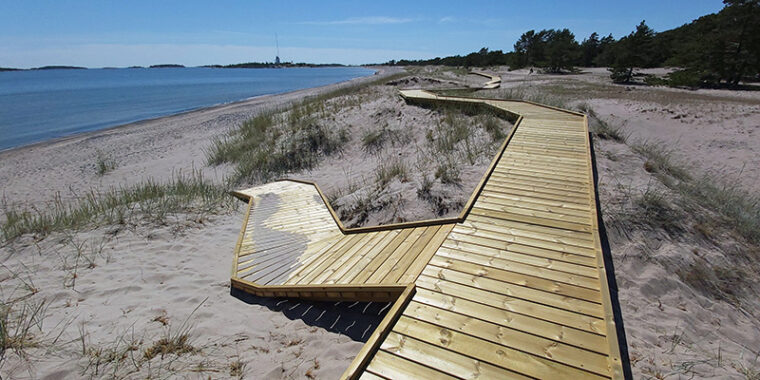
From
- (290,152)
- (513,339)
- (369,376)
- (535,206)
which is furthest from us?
(290,152)

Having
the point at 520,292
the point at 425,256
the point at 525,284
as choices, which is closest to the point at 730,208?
the point at 525,284

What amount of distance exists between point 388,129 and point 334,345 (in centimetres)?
1029

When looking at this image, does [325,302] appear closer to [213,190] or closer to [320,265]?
[320,265]

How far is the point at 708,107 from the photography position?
15.3 m

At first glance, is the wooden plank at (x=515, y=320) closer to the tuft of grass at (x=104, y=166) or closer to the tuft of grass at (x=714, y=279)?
the tuft of grass at (x=714, y=279)

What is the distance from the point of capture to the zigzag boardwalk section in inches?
96.0

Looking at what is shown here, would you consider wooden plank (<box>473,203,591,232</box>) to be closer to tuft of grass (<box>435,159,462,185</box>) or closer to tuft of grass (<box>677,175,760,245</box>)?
tuft of grass (<box>435,159,462,185</box>)

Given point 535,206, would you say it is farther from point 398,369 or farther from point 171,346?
point 171,346

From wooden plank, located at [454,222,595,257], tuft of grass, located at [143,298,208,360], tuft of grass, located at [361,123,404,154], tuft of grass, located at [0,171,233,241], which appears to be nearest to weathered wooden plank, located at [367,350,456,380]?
tuft of grass, located at [143,298,208,360]

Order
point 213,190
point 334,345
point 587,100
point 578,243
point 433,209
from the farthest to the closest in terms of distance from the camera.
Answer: point 587,100 < point 213,190 < point 433,209 < point 578,243 < point 334,345

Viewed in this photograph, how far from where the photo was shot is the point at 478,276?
132 inches

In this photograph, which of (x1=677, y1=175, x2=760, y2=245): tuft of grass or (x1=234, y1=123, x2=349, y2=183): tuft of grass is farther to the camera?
(x1=234, y1=123, x2=349, y2=183): tuft of grass

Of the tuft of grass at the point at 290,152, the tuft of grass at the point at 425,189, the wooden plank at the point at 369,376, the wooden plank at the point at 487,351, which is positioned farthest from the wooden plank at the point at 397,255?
the tuft of grass at the point at 290,152

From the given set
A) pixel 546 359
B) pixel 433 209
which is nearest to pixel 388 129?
pixel 433 209
